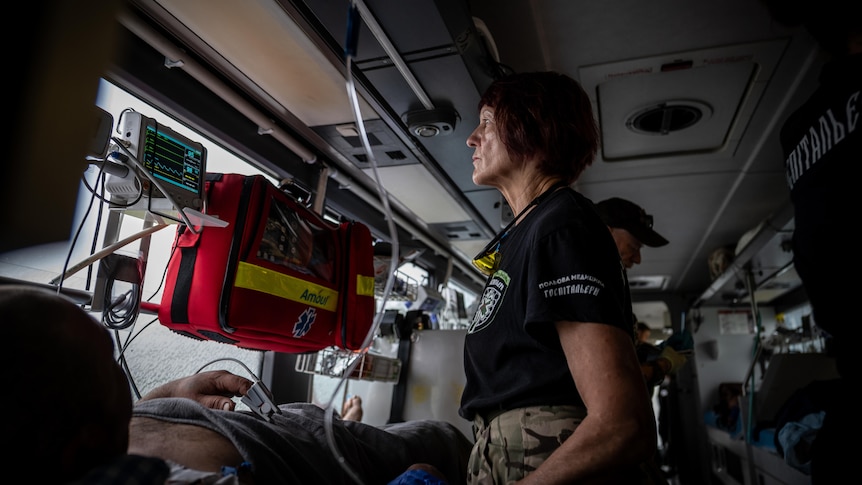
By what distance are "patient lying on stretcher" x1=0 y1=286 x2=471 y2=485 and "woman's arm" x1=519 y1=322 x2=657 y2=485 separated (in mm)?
641

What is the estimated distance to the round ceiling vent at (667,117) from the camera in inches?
109

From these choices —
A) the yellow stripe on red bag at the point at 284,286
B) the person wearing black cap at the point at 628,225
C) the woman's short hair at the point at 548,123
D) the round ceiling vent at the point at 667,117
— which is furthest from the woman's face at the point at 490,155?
the round ceiling vent at the point at 667,117

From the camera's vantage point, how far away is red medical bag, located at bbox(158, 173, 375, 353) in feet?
5.27

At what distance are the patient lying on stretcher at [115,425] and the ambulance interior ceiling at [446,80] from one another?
103 centimetres

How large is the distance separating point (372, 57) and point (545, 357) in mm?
1317

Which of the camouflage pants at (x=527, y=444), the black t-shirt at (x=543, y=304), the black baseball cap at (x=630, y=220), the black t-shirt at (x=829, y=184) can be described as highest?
the black baseball cap at (x=630, y=220)

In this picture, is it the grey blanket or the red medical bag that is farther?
the red medical bag

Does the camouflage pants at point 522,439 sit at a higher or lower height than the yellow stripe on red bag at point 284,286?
lower

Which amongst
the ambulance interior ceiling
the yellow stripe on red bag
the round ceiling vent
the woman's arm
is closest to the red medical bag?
the yellow stripe on red bag

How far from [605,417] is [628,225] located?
1.71 metres

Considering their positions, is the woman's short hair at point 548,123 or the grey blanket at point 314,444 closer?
the grey blanket at point 314,444

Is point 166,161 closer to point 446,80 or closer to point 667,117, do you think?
point 446,80

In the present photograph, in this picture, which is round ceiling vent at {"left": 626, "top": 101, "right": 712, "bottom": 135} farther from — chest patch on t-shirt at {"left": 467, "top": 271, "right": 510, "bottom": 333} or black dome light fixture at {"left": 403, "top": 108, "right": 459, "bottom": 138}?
chest patch on t-shirt at {"left": 467, "top": 271, "right": 510, "bottom": 333}

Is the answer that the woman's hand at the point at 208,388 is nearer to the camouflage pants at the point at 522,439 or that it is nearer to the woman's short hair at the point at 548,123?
the camouflage pants at the point at 522,439
